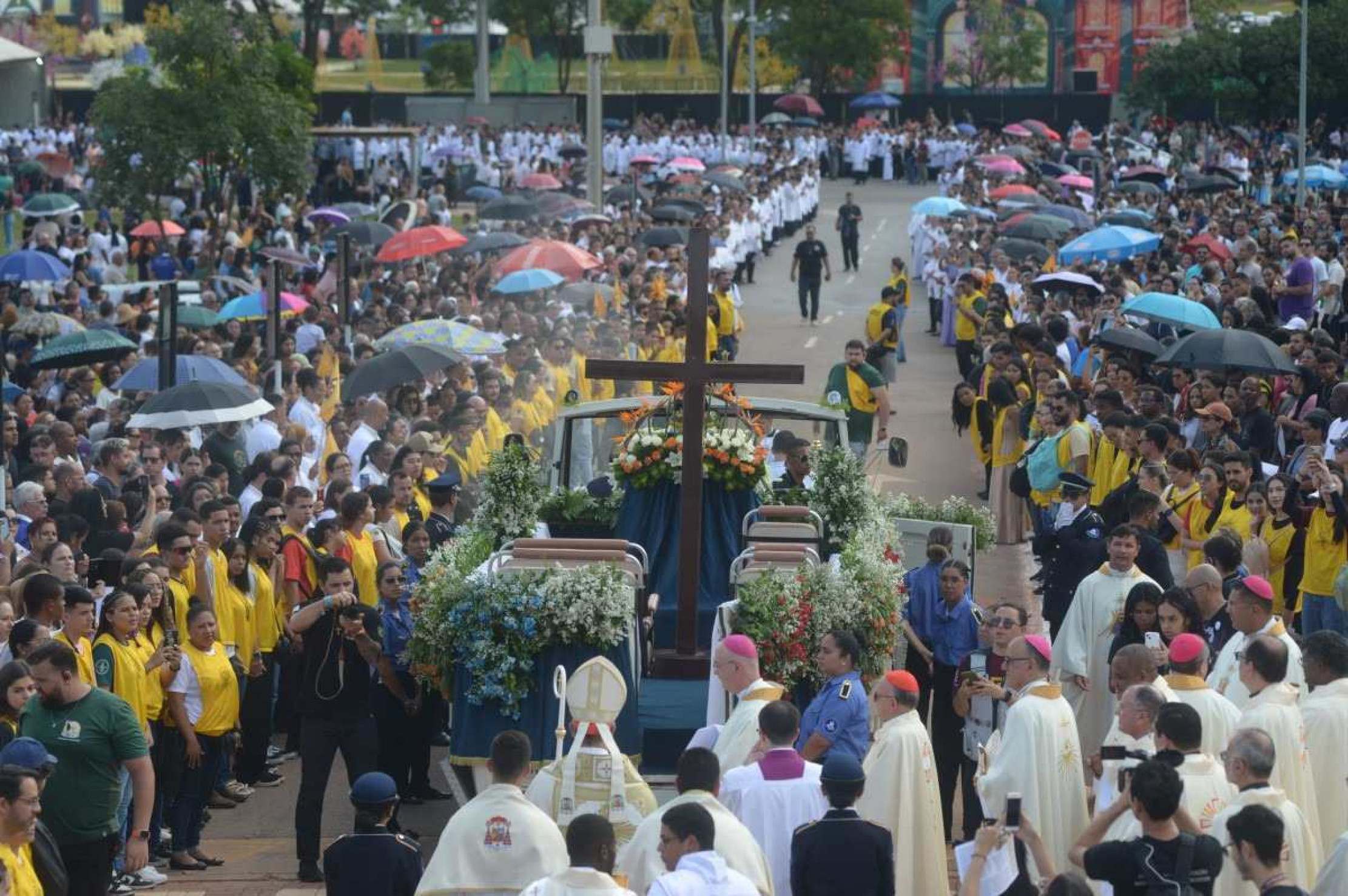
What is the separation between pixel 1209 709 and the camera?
9.98 metres

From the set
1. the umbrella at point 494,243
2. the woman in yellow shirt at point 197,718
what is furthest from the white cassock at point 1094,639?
the umbrella at point 494,243

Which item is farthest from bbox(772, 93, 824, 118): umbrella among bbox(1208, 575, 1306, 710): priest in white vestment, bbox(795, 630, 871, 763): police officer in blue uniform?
bbox(795, 630, 871, 763): police officer in blue uniform

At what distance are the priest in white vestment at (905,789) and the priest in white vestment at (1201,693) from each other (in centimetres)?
122

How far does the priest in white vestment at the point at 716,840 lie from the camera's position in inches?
338

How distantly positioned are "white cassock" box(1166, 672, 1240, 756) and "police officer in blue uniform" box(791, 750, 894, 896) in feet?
6.50

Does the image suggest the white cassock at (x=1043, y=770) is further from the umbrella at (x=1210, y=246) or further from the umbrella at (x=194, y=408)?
the umbrella at (x=1210, y=246)

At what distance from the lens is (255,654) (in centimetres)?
1276

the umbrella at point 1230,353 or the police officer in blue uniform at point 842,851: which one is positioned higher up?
the umbrella at point 1230,353

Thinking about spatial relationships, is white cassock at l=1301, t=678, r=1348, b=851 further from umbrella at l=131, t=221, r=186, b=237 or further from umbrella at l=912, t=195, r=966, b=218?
umbrella at l=131, t=221, r=186, b=237

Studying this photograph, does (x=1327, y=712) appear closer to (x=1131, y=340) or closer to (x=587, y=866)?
(x=587, y=866)

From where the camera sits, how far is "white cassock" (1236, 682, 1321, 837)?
978 centimetres

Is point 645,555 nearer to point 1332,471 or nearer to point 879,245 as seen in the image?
point 1332,471

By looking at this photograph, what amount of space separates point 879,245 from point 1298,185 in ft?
38.5

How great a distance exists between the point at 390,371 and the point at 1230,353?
A: 7.21m
